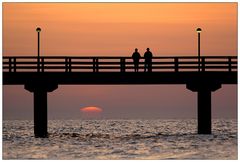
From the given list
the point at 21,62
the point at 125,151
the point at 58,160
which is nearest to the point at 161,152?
the point at 125,151

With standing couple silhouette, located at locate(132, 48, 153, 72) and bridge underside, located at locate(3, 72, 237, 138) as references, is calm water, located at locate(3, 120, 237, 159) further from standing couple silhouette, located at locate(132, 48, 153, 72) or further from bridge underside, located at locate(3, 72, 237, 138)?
standing couple silhouette, located at locate(132, 48, 153, 72)

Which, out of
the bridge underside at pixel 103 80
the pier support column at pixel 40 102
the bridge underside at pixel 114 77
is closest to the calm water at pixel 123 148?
the pier support column at pixel 40 102

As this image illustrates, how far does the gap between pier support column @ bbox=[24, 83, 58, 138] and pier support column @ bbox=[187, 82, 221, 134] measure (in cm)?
705

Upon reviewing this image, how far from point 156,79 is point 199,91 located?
107 inches

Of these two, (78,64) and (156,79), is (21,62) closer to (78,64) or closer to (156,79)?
(78,64)

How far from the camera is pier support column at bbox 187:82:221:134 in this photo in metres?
54.2

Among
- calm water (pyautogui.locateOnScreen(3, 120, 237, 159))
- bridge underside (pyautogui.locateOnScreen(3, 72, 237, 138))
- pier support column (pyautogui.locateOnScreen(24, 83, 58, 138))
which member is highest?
bridge underside (pyautogui.locateOnScreen(3, 72, 237, 138))

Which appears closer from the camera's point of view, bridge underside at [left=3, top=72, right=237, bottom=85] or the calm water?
the calm water

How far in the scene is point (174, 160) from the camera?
43.0 meters

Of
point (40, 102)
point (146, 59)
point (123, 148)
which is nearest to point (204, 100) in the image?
point (146, 59)

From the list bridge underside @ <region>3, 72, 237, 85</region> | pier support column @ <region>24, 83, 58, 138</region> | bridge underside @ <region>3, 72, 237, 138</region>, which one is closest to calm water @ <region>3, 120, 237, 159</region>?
pier support column @ <region>24, 83, 58, 138</region>

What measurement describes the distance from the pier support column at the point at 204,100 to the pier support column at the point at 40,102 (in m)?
7.05

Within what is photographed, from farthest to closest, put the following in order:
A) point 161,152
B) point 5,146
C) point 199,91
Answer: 1. point 199,91
2. point 5,146
3. point 161,152

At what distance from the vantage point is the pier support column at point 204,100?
5419 cm
